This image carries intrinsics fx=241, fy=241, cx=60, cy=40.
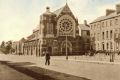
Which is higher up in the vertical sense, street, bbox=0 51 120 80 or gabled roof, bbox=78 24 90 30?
gabled roof, bbox=78 24 90 30

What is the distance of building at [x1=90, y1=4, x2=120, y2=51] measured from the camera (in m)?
67.8

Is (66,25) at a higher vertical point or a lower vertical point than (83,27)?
lower

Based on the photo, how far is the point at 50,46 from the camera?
229 ft

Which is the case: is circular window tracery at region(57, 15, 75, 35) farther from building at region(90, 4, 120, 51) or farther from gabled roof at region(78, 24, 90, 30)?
gabled roof at region(78, 24, 90, 30)

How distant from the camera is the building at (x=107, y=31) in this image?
67.8m

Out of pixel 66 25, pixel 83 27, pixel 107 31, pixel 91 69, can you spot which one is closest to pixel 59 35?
pixel 66 25

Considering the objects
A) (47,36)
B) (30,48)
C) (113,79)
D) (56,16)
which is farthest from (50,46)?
(113,79)

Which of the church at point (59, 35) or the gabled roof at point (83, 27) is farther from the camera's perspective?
the gabled roof at point (83, 27)

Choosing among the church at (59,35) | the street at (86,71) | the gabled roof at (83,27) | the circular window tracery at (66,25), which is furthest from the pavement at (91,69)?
the gabled roof at (83,27)

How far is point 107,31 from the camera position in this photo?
7269 cm

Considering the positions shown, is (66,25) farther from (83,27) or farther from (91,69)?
(91,69)


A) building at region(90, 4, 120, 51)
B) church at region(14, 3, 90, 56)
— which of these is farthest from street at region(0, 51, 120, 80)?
church at region(14, 3, 90, 56)

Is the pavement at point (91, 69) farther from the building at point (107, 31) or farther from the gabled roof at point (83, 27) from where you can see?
the gabled roof at point (83, 27)

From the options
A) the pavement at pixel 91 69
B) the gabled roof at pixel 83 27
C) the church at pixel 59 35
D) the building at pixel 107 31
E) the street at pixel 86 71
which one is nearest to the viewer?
the street at pixel 86 71
